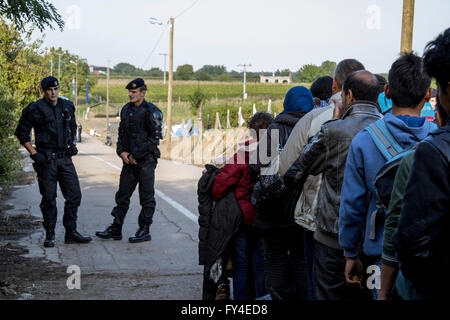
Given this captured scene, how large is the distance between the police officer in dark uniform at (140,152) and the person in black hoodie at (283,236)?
139 inches

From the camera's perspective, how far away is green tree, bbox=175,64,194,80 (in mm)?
148238

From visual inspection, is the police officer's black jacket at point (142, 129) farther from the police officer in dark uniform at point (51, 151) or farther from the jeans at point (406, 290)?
the jeans at point (406, 290)

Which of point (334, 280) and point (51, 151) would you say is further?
point (51, 151)

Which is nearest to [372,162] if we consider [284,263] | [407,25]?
[284,263]

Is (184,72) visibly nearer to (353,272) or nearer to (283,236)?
(283,236)

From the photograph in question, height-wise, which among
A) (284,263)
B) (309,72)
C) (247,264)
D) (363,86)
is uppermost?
(309,72)

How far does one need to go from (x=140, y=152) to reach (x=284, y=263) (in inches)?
150

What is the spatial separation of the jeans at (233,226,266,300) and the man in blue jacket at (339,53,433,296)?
1.83 meters

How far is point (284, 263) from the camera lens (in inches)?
180

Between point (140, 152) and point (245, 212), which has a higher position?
point (140, 152)

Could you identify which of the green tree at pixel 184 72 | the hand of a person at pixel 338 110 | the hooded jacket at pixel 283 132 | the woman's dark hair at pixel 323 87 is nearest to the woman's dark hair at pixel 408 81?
the hand of a person at pixel 338 110

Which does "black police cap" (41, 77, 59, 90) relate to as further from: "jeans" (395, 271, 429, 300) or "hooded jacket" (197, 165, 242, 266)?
"jeans" (395, 271, 429, 300)

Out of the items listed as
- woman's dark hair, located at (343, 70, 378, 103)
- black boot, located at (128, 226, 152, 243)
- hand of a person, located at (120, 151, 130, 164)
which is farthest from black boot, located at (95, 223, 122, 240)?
woman's dark hair, located at (343, 70, 378, 103)

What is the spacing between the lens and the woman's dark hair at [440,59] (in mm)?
2078
